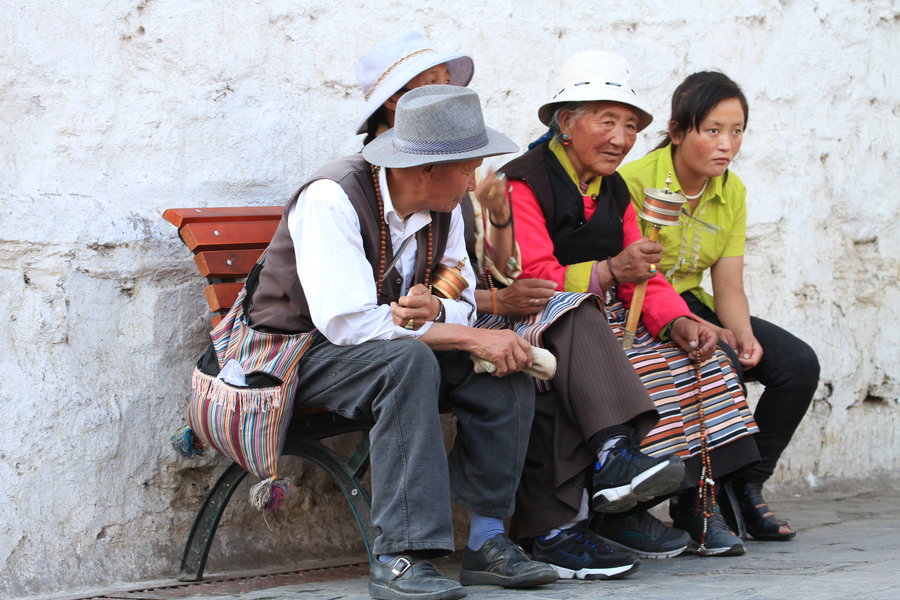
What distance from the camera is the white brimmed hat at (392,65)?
11.4 feet

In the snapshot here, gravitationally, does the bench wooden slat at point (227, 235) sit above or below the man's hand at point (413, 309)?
above

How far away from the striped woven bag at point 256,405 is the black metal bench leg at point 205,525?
34cm

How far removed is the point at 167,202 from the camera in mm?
3641

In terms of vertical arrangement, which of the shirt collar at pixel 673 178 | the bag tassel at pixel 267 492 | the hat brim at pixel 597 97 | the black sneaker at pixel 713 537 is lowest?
the black sneaker at pixel 713 537

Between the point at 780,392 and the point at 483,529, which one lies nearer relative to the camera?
the point at 483,529

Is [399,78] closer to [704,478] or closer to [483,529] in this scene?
[483,529]

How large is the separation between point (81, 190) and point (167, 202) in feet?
0.94

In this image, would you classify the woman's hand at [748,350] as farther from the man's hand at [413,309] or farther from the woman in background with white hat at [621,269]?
the man's hand at [413,309]

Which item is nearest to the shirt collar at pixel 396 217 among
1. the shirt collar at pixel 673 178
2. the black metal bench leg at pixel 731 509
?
the shirt collar at pixel 673 178

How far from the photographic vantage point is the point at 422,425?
2.79 m

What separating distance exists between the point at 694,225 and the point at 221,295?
1.76 metres

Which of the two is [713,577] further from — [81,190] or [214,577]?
[81,190]

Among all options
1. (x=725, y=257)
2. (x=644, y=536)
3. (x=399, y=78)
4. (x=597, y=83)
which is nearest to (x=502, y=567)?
(x=644, y=536)

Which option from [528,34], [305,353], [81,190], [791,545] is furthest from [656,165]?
[81,190]
